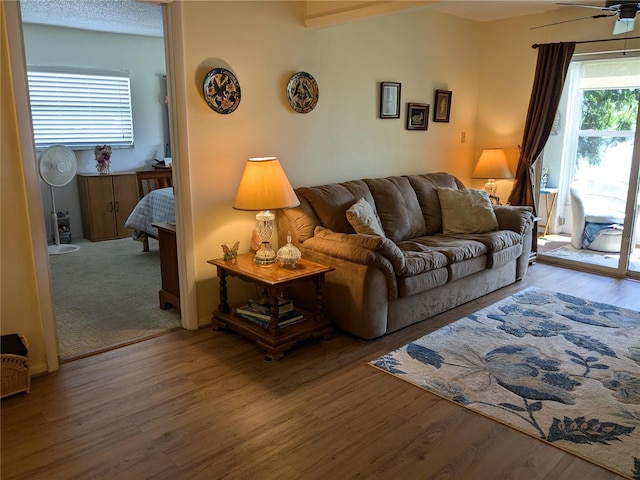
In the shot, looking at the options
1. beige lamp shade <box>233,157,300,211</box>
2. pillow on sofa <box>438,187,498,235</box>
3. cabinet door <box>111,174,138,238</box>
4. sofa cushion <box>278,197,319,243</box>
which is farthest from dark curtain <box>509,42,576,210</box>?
cabinet door <box>111,174,138,238</box>

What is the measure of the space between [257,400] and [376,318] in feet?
3.31

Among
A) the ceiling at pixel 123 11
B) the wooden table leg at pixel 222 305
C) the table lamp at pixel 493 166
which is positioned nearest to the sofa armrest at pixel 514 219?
the table lamp at pixel 493 166

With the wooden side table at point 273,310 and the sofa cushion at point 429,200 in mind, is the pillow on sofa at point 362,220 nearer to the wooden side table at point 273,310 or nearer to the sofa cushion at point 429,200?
the wooden side table at point 273,310

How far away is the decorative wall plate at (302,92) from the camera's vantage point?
12.2ft

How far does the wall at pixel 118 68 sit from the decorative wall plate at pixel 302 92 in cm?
363

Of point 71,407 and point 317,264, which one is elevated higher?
point 317,264

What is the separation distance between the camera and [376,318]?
3234mm

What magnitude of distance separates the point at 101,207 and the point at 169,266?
9.66 feet

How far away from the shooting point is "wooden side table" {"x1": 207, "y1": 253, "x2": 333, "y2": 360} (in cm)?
300

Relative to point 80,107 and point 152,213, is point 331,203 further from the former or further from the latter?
point 80,107

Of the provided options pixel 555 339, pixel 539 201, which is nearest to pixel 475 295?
pixel 555 339

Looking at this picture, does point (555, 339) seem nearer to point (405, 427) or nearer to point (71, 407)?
point (405, 427)

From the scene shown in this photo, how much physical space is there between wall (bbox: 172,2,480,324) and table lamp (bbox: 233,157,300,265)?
36 cm

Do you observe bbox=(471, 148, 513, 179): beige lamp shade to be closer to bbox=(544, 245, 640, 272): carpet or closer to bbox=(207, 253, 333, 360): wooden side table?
bbox=(544, 245, 640, 272): carpet
